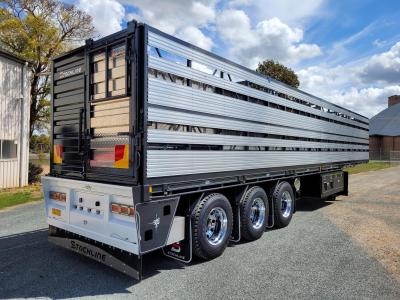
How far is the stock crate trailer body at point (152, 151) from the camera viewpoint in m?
4.31

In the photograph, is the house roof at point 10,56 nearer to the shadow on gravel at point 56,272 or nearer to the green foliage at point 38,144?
the green foliage at point 38,144

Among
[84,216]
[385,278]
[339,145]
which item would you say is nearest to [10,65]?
[84,216]

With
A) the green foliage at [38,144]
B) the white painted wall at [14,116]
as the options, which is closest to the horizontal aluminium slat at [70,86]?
the white painted wall at [14,116]

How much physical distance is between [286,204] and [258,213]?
4.24ft

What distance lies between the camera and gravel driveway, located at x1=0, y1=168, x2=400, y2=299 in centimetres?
418

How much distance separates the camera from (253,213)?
656 centimetres

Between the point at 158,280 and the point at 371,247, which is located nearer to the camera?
the point at 158,280

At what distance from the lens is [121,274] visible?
4738 millimetres

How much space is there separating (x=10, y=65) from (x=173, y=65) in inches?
494

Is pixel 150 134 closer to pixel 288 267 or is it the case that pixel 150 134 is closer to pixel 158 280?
pixel 158 280

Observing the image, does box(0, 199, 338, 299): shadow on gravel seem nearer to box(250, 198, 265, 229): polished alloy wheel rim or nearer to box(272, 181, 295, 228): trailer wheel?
box(250, 198, 265, 229): polished alloy wheel rim

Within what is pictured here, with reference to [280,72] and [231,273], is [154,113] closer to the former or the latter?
[231,273]

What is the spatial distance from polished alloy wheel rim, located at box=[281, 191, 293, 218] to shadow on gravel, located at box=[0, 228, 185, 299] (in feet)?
10.4

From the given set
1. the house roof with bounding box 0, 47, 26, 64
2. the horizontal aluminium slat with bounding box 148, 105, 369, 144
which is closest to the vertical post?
the horizontal aluminium slat with bounding box 148, 105, 369, 144
